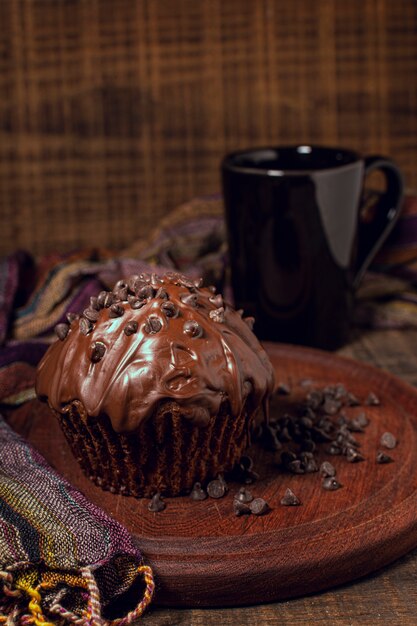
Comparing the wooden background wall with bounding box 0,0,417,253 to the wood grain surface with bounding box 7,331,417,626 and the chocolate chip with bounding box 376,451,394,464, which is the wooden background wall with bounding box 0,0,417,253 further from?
the wood grain surface with bounding box 7,331,417,626

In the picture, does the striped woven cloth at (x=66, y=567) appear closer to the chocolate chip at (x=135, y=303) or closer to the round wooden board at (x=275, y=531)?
the round wooden board at (x=275, y=531)

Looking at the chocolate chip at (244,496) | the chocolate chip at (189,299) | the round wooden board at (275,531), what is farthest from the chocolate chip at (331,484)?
the chocolate chip at (189,299)

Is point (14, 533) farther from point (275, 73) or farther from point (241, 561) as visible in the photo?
point (275, 73)

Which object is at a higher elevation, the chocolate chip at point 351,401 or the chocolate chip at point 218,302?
the chocolate chip at point 218,302

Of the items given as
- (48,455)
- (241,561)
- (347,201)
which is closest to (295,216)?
(347,201)

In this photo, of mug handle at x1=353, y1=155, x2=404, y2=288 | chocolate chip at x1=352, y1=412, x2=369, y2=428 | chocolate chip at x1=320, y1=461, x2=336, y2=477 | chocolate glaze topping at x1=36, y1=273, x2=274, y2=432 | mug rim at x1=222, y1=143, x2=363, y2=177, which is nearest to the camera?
chocolate glaze topping at x1=36, y1=273, x2=274, y2=432

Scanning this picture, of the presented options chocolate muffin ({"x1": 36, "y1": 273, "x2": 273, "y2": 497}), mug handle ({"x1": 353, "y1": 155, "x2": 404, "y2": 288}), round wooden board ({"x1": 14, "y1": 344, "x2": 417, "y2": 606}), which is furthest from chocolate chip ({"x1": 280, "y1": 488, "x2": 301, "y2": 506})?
mug handle ({"x1": 353, "y1": 155, "x2": 404, "y2": 288})

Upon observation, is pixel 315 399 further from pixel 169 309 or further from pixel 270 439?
pixel 169 309
